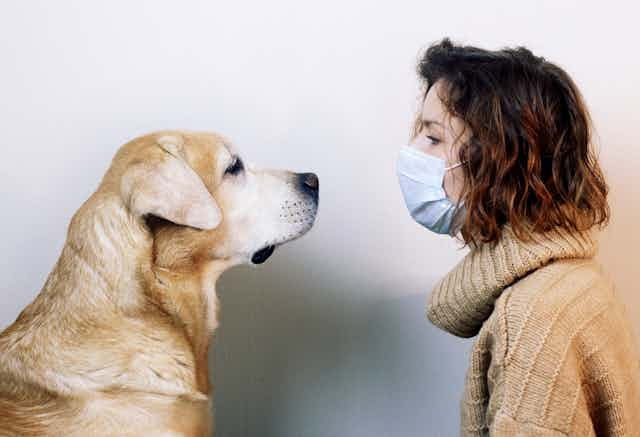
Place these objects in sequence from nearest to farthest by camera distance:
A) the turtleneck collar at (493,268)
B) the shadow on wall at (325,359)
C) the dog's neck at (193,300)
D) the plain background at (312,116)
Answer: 1. the turtleneck collar at (493,268)
2. the dog's neck at (193,300)
3. the plain background at (312,116)
4. the shadow on wall at (325,359)

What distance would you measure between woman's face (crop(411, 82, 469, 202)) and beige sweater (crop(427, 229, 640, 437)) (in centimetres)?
13

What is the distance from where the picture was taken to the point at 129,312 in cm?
111

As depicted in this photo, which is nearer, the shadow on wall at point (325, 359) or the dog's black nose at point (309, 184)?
the dog's black nose at point (309, 184)

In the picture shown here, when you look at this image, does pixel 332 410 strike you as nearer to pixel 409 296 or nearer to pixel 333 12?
pixel 409 296

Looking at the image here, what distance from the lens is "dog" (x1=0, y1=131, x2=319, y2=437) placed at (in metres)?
1.07

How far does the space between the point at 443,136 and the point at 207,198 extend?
1.50 ft

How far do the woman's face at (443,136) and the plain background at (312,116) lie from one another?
43 cm

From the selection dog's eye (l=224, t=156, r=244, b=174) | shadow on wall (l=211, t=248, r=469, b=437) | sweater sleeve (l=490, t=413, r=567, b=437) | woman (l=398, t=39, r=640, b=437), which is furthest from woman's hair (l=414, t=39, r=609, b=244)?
shadow on wall (l=211, t=248, r=469, b=437)

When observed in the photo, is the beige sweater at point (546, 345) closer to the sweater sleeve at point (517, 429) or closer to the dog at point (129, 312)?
the sweater sleeve at point (517, 429)

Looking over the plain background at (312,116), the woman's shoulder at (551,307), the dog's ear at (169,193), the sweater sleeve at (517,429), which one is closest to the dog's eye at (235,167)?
the dog's ear at (169,193)

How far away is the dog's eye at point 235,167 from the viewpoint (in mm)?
1260

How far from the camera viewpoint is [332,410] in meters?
1.78

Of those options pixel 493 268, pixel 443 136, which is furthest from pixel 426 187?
pixel 493 268

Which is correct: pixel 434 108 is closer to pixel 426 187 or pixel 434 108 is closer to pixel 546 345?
pixel 426 187
